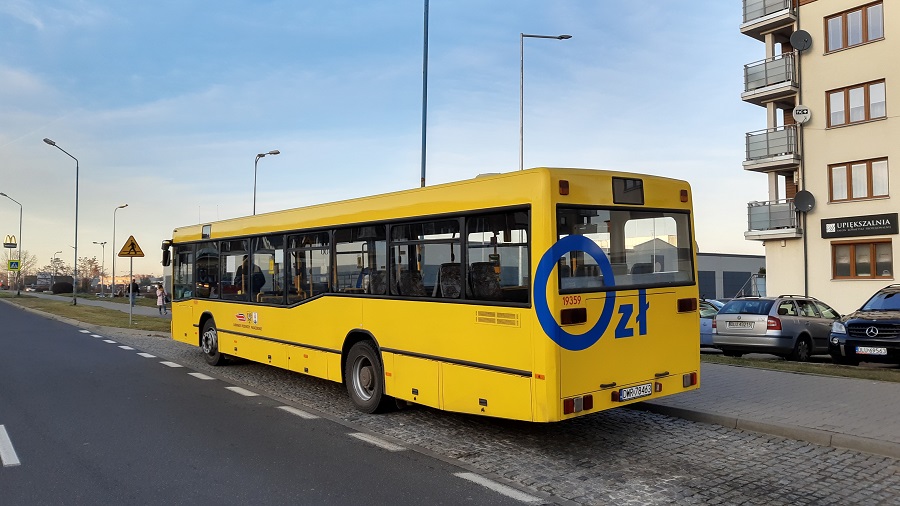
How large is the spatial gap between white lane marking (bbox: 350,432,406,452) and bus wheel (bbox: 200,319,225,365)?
630 cm

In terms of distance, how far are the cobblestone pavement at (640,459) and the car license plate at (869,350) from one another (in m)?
7.09

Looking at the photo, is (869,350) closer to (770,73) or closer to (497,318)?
(497,318)

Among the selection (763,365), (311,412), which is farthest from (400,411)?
(763,365)

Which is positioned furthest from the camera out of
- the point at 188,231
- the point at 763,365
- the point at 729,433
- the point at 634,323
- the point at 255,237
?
the point at 188,231

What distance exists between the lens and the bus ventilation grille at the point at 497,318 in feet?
21.0

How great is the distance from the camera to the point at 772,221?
93.7ft

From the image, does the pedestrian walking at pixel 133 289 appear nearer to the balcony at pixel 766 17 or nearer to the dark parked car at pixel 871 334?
the dark parked car at pixel 871 334

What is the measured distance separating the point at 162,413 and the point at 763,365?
9959 millimetres

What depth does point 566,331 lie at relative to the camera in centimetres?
622

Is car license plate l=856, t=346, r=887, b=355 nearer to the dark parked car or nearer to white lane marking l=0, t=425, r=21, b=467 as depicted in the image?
the dark parked car

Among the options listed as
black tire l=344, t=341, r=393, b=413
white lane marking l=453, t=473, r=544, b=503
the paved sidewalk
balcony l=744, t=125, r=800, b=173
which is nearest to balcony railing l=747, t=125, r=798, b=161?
balcony l=744, t=125, r=800, b=173

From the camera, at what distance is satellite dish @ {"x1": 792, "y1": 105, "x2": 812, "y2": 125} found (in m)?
27.2

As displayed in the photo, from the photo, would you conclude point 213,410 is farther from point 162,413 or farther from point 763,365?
point 763,365

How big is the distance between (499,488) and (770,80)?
28102 millimetres
